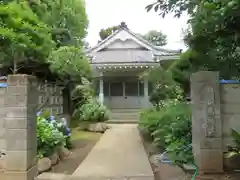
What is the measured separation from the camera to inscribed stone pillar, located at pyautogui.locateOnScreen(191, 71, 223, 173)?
14.9 ft

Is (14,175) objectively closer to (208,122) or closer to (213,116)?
(208,122)

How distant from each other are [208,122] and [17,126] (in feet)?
9.96

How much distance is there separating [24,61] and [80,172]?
174 inches

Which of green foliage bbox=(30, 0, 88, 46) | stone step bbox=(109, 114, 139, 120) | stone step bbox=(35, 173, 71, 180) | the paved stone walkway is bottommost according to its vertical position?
the paved stone walkway

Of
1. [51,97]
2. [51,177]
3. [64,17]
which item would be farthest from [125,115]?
[51,177]

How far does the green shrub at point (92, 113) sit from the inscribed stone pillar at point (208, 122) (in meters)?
8.41

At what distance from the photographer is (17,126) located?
14.8 feet

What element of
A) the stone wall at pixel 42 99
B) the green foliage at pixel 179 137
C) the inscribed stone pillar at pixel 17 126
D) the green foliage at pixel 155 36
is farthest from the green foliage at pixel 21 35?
the green foliage at pixel 155 36

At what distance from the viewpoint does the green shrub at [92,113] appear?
12680 millimetres

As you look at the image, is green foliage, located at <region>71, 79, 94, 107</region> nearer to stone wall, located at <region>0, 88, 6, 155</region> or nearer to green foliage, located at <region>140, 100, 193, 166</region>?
green foliage, located at <region>140, 100, 193, 166</region>

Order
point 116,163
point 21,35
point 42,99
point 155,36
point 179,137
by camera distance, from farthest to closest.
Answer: point 155,36 < point 42,99 < point 21,35 < point 116,163 < point 179,137

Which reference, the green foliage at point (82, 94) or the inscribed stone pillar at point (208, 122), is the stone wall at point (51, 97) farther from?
the inscribed stone pillar at point (208, 122)

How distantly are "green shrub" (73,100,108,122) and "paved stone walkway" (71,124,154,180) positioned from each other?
372 centimetres

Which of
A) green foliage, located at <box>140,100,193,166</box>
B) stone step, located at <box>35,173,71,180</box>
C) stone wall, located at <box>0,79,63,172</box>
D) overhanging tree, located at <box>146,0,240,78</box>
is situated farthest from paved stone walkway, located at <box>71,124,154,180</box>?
overhanging tree, located at <box>146,0,240,78</box>
